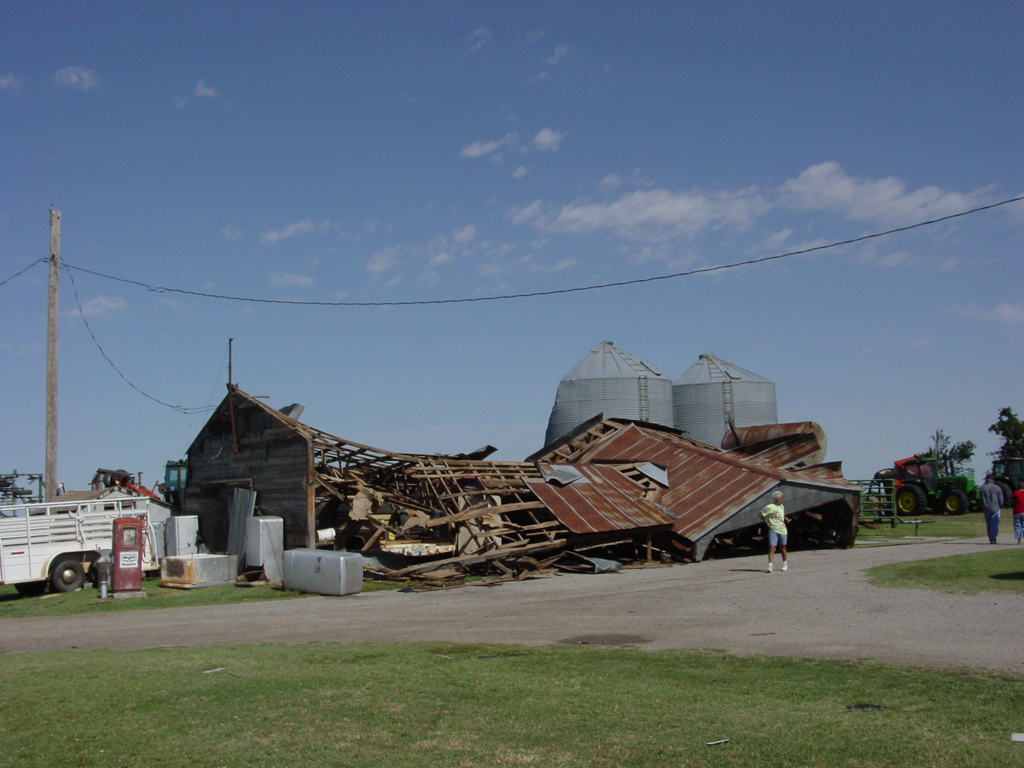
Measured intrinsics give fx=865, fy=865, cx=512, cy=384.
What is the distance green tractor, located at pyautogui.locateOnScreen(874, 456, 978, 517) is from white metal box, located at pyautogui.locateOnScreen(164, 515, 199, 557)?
33644 millimetres

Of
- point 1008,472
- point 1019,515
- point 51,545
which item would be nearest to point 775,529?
point 1019,515

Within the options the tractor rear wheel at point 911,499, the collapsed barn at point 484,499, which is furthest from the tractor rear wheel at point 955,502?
the collapsed barn at point 484,499

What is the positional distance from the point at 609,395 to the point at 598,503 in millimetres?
16130

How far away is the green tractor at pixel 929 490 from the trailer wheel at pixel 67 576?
122 ft

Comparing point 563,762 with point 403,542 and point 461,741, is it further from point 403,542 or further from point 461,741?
point 403,542

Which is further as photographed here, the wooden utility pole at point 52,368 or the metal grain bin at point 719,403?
the metal grain bin at point 719,403

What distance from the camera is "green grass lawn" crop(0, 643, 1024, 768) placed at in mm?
5871

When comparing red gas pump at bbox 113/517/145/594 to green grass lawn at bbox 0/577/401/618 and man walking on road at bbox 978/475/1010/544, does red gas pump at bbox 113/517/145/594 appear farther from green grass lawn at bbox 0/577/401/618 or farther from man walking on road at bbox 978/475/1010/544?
man walking on road at bbox 978/475/1010/544

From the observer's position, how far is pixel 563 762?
569 cm

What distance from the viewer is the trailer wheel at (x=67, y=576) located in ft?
70.0

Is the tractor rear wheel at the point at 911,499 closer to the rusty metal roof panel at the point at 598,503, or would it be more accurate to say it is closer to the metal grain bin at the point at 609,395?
the metal grain bin at the point at 609,395

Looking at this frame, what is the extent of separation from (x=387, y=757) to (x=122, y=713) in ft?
9.45

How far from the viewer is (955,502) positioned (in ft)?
145

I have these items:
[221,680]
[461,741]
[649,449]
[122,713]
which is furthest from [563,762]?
[649,449]
